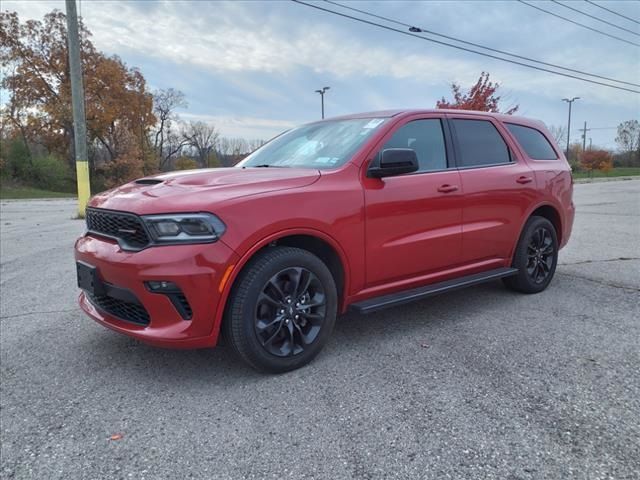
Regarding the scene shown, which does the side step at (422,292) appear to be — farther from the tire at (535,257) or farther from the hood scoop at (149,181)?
the hood scoop at (149,181)

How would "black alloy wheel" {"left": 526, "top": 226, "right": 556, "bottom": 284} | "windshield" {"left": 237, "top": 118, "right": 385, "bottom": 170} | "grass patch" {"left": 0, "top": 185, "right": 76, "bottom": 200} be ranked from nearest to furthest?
"windshield" {"left": 237, "top": 118, "right": 385, "bottom": 170} → "black alloy wheel" {"left": 526, "top": 226, "right": 556, "bottom": 284} → "grass patch" {"left": 0, "top": 185, "right": 76, "bottom": 200}

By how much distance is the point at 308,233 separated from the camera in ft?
9.68

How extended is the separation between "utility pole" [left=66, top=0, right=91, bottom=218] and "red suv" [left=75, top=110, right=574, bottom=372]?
9.07 metres

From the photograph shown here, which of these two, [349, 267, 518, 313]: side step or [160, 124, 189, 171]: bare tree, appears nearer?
[349, 267, 518, 313]: side step

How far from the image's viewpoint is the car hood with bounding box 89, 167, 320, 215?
8.63 ft

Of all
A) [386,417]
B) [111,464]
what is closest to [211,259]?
[111,464]

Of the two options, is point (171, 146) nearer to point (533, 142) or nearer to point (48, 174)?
point (48, 174)

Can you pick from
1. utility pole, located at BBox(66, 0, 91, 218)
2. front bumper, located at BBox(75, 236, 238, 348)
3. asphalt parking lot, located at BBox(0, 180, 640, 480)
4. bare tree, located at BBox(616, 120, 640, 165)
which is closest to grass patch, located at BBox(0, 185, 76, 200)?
utility pole, located at BBox(66, 0, 91, 218)

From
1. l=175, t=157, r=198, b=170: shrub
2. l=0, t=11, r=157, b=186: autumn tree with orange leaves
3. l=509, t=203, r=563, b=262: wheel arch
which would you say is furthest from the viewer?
l=175, t=157, r=198, b=170: shrub

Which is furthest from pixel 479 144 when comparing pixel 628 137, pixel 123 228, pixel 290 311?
pixel 628 137

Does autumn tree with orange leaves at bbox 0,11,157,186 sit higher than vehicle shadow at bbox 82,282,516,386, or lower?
higher

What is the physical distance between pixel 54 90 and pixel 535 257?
37967 mm

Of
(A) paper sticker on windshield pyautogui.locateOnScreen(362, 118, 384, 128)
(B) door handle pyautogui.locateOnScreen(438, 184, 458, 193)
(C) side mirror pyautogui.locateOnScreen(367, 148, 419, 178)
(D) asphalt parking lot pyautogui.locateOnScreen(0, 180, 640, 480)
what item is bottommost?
(D) asphalt parking lot pyautogui.locateOnScreen(0, 180, 640, 480)

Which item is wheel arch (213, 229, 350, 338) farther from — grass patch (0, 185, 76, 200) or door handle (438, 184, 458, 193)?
grass patch (0, 185, 76, 200)
